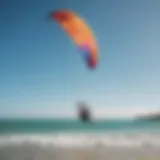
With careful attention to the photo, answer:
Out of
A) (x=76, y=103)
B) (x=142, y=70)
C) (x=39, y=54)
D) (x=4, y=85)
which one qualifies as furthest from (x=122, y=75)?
(x=4, y=85)

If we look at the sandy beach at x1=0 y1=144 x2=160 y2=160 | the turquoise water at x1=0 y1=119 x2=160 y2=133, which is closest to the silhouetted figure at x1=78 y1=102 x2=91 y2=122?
the turquoise water at x1=0 y1=119 x2=160 y2=133

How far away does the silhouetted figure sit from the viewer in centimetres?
149

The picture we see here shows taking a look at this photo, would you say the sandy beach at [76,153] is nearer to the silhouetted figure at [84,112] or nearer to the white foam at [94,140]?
the white foam at [94,140]

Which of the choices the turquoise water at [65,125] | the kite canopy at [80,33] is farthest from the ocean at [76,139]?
the kite canopy at [80,33]

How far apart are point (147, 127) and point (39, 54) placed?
1.86 feet

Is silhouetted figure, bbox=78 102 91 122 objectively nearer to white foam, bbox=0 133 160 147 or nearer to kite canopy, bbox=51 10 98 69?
white foam, bbox=0 133 160 147

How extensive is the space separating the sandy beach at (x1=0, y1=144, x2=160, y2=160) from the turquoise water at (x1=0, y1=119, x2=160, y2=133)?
8 cm

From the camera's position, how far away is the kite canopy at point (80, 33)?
1.50m

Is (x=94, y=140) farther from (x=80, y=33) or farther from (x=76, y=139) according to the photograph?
(x=80, y=33)

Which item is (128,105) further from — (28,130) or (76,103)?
(28,130)

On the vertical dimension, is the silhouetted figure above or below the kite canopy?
below

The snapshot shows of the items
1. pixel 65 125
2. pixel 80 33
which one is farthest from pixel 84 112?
pixel 80 33

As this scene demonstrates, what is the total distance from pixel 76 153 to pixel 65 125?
13 centimetres

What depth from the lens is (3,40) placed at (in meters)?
1.55
